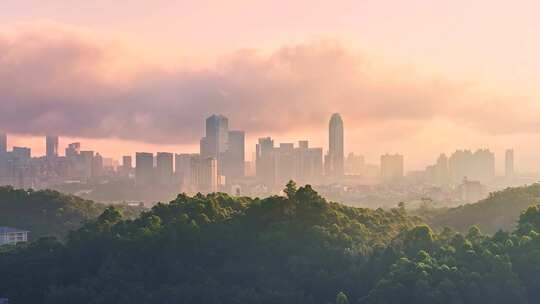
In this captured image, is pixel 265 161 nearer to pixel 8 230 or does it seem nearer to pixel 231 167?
pixel 231 167

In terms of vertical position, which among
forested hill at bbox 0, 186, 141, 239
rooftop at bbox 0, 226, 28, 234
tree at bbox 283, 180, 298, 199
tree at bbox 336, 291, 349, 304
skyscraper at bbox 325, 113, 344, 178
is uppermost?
skyscraper at bbox 325, 113, 344, 178

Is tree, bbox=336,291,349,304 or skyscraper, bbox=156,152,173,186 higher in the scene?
skyscraper, bbox=156,152,173,186

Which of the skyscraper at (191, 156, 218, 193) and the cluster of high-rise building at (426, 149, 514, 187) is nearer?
the skyscraper at (191, 156, 218, 193)

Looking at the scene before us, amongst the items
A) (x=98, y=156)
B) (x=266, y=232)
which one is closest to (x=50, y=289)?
(x=266, y=232)

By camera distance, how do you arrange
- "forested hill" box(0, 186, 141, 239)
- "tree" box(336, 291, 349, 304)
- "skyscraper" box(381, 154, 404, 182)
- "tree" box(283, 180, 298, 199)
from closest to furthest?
"tree" box(336, 291, 349, 304)
"tree" box(283, 180, 298, 199)
"forested hill" box(0, 186, 141, 239)
"skyscraper" box(381, 154, 404, 182)

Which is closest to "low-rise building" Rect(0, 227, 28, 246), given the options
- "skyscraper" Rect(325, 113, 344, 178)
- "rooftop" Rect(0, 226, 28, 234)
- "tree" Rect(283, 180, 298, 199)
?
"rooftop" Rect(0, 226, 28, 234)

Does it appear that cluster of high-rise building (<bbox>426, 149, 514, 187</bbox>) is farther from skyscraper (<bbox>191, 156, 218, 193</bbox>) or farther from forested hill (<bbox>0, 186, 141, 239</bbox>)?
forested hill (<bbox>0, 186, 141, 239</bbox>)

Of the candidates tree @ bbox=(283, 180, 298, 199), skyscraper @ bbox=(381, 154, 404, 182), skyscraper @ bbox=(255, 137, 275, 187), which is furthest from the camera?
skyscraper @ bbox=(381, 154, 404, 182)
